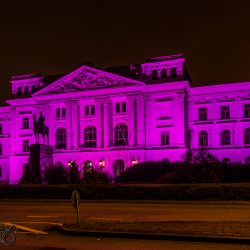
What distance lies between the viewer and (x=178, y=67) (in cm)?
7381

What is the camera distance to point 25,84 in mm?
86562

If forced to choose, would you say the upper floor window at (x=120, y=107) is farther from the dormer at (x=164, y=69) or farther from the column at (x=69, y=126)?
the column at (x=69, y=126)

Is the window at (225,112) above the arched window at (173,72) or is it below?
below

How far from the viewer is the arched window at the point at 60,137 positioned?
260 feet

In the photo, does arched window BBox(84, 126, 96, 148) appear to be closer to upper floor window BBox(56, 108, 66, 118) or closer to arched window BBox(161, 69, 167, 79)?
upper floor window BBox(56, 108, 66, 118)

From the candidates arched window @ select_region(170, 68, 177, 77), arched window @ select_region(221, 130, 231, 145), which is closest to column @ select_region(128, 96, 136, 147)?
arched window @ select_region(170, 68, 177, 77)

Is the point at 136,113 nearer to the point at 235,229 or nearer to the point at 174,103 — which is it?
the point at 174,103

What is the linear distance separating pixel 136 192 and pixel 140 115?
42912mm

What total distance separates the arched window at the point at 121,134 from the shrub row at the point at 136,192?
38.5 metres

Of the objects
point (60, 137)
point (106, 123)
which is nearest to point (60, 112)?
point (60, 137)

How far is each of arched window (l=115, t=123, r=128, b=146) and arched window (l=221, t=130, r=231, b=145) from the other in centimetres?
1544

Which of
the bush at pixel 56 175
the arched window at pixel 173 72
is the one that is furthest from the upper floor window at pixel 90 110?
the bush at pixel 56 175

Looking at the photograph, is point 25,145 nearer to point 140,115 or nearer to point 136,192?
point 140,115

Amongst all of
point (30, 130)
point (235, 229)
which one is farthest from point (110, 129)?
point (235, 229)
